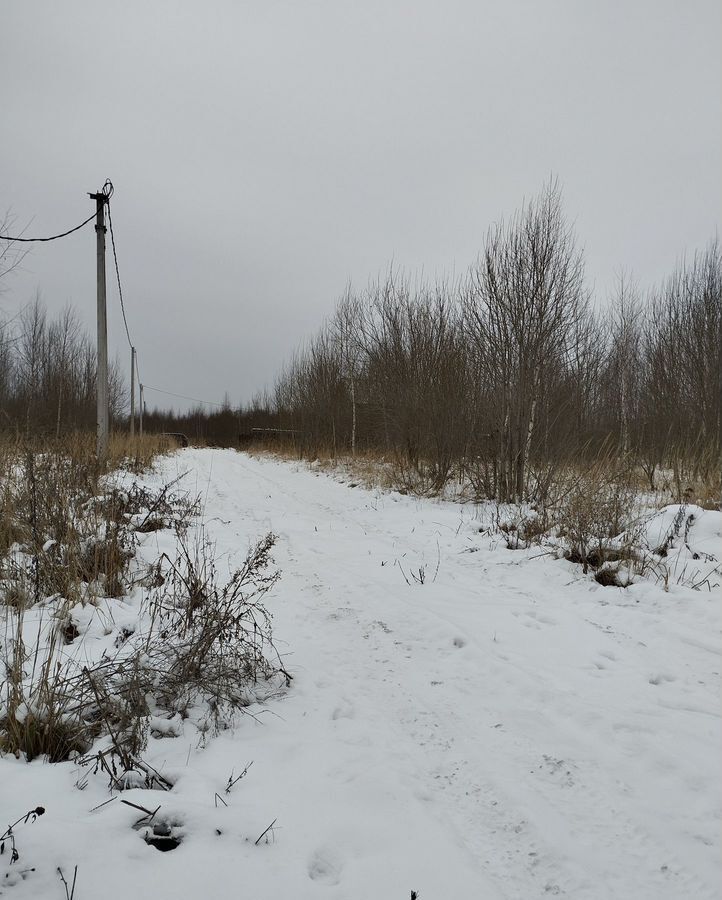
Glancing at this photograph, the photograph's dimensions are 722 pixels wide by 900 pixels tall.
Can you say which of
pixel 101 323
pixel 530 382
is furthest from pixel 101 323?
pixel 530 382

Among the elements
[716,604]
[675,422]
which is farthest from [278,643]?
[675,422]

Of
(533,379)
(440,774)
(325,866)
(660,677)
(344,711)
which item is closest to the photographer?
(325,866)

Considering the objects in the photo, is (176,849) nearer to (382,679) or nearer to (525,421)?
(382,679)

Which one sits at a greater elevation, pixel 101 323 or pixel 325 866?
pixel 101 323

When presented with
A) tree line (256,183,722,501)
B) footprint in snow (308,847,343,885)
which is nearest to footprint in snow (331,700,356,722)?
footprint in snow (308,847,343,885)

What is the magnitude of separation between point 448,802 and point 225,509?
266 inches

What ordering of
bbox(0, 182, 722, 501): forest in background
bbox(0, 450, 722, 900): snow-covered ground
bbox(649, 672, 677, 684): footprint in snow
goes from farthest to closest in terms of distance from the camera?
bbox(0, 182, 722, 501): forest in background
bbox(649, 672, 677, 684): footprint in snow
bbox(0, 450, 722, 900): snow-covered ground

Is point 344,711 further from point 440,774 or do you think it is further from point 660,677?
point 660,677

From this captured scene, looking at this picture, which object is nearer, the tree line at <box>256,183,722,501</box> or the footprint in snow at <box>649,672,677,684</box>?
the footprint in snow at <box>649,672,677,684</box>

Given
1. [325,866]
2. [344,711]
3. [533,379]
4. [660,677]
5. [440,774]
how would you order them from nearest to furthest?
[325,866] < [440,774] < [344,711] < [660,677] < [533,379]

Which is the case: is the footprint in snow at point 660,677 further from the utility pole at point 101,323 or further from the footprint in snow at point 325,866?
the utility pole at point 101,323

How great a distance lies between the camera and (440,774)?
76.2 inches

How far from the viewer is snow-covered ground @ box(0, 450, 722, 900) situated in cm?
144

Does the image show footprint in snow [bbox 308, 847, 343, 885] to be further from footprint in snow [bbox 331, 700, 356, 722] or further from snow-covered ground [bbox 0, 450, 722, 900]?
footprint in snow [bbox 331, 700, 356, 722]
